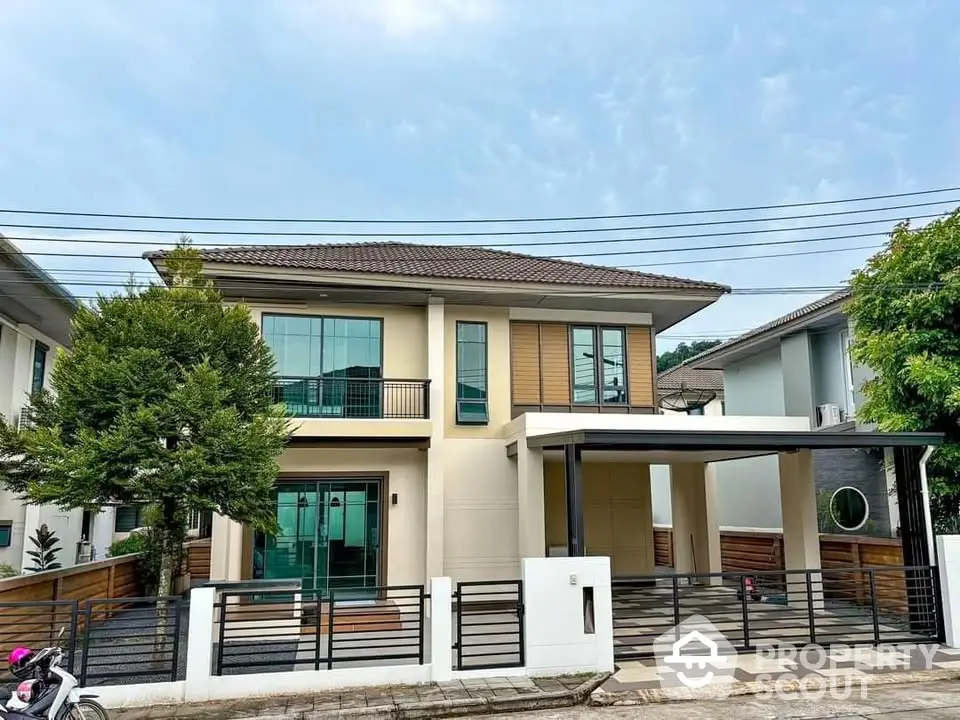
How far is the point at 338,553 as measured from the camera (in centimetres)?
1161

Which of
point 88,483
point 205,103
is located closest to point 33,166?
point 205,103

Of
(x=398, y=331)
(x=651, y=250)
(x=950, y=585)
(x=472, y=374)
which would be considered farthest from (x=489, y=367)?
(x=950, y=585)

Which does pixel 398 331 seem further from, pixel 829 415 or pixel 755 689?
pixel 829 415

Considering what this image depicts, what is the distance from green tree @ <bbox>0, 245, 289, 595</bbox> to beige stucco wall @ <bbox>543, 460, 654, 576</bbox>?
6866mm

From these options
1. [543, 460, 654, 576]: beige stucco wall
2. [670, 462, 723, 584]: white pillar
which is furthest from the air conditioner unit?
[543, 460, 654, 576]: beige stucco wall

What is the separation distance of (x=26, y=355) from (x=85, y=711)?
10620 millimetres

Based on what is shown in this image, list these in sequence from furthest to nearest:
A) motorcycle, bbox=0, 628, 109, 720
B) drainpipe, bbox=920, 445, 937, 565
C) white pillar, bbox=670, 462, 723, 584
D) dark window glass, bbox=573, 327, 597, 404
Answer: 1. white pillar, bbox=670, 462, 723, 584
2. dark window glass, bbox=573, 327, 597, 404
3. drainpipe, bbox=920, 445, 937, 565
4. motorcycle, bbox=0, 628, 109, 720

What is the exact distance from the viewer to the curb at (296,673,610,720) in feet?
19.9

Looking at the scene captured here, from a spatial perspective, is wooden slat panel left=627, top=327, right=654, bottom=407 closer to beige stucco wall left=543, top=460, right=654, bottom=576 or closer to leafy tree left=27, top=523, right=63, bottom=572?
beige stucco wall left=543, top=460, right=654, bottom=576

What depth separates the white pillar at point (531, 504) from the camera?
10117mm

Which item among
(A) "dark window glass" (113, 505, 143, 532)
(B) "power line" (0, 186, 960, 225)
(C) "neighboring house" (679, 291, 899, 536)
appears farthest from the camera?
(A) "dark window glass" (113, 505, 143, 532)

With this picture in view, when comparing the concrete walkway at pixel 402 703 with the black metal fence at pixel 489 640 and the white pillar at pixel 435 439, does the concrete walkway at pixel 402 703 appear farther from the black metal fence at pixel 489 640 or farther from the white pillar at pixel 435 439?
the white pillar at pixel 435 439

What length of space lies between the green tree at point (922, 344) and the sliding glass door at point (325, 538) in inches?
321

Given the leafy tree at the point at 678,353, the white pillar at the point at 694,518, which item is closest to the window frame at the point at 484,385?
the white pillar at the point at 694,518
